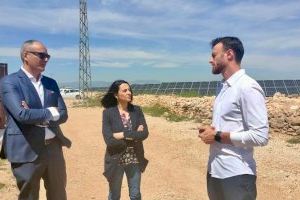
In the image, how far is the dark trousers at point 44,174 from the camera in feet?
13.9

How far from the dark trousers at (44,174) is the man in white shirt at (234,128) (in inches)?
63.1

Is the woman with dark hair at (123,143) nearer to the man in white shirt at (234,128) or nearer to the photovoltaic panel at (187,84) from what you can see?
the man in white shirt at (234,128)

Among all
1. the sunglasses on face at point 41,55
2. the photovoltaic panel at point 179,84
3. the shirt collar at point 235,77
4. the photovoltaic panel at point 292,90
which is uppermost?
the sunglasses on face at point 41,55

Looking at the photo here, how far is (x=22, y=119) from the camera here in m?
4.09

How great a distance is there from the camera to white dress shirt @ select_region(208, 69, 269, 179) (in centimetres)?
333

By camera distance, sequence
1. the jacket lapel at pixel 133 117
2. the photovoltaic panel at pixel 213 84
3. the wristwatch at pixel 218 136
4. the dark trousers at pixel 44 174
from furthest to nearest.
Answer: the photovoltaic panel at pixel 213 84 → the jacket lapel at pixel 133 117 → the dark trousers at pixel 44 174 → the wristwatch at pixel 218 136

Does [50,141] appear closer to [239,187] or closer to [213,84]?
[239,187]

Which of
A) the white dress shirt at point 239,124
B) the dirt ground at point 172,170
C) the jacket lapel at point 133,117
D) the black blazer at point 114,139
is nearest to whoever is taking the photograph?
the white dress shirt at point 239,124

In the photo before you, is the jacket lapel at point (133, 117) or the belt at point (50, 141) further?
the jacket lapel at point (133, 117)

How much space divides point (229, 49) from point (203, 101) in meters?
16.2

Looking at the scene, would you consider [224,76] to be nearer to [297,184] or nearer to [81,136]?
[297,184]

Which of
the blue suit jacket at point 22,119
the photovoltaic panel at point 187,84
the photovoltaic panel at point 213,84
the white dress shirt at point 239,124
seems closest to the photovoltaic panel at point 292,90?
the photovoltaic panel at point 213,84

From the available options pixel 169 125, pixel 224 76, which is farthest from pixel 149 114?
pixel 224 76

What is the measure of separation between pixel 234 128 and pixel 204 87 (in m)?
27.0
